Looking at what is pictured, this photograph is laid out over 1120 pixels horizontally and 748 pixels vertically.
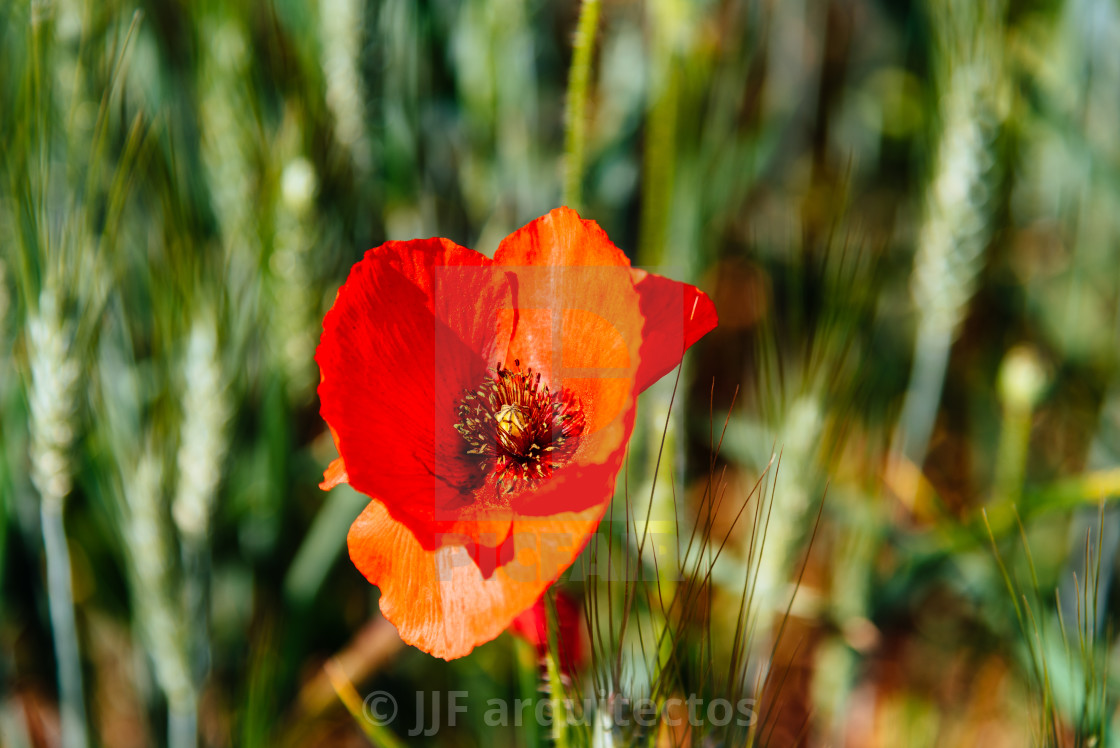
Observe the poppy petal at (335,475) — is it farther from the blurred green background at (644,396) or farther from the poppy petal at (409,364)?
the blurred green background at (644,396)

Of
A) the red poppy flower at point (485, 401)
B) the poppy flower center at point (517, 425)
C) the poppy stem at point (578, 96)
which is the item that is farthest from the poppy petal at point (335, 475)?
the poppy stem at point (578, 96)

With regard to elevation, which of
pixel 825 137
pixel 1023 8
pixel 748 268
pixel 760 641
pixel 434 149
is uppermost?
pixel 1023 8

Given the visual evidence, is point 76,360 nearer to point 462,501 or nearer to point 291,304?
point 291,304

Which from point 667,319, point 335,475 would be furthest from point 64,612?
point 667,319

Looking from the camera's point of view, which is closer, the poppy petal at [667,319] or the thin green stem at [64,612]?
the poppy petal at [667,319]

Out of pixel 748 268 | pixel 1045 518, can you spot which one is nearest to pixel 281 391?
pixel 748 268

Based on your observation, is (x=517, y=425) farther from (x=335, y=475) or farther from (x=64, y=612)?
(x=64, y=612)
